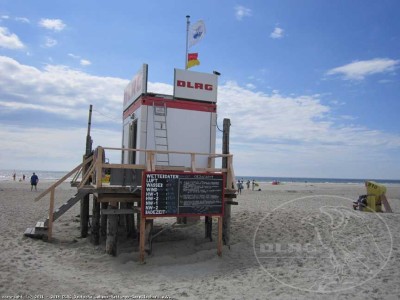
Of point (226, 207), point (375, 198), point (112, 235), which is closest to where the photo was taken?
point (112, 235)

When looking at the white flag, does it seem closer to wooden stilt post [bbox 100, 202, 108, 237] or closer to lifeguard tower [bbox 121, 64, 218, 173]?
lifeguard tower [bbox 121, 64, 218, 173]

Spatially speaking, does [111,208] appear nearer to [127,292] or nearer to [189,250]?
[189,250]

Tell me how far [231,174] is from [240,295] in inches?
168

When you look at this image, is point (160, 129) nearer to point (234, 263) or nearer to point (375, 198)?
point (234, 263)

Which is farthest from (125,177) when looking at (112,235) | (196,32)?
(196,32)

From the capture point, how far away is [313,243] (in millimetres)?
10609

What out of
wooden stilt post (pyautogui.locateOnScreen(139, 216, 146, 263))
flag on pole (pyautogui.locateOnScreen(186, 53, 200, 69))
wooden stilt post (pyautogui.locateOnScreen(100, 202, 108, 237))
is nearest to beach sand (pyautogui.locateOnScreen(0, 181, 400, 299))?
wooden stilt post (pyautogui.locateOnScreen(139, 216, 146, 263))

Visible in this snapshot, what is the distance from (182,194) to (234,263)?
2.15 m

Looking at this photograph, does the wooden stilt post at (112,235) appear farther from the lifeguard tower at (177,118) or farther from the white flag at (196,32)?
the white flag at (196,32)

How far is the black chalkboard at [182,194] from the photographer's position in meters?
9.80

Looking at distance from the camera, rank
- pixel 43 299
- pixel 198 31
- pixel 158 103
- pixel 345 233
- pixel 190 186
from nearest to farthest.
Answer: pixel 43 299, pixel 190 186, pixel 345 233, pixel 158 103, pixel 198 31

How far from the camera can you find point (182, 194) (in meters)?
10.1

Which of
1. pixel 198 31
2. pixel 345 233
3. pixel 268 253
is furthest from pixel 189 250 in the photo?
pixel 198 31

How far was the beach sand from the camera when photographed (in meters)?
7.61
